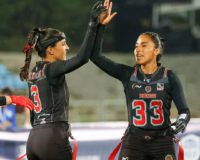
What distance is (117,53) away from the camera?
17109mm

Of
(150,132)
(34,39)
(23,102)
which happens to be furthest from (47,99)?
(150,132)

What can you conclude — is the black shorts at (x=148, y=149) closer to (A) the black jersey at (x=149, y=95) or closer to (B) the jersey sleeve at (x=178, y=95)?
(A) the black jersey at (x=149, y=95)

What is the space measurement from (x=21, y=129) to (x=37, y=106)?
2249 mm

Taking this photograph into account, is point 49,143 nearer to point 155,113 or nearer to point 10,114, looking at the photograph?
point 155,113

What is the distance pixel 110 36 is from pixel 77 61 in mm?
14391

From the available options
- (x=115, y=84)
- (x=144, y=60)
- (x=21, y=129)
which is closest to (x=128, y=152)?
(x=144, y=60)

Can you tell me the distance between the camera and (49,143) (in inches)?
124

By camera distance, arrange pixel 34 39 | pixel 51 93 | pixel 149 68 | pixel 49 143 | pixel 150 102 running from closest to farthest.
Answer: pixel 49 143
pixel 51 93
pixel 150 102
pixel 34 39
pixel 149 68

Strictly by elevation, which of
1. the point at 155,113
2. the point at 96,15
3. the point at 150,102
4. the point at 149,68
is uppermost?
the point at 96,15

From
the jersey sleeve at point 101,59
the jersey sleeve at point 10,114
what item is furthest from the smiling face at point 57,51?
the jersey sleeve at point 10,114

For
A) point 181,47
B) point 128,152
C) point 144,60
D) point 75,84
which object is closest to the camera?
point 128,152

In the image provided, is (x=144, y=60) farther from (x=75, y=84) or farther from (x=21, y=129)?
(x=75, y=84)

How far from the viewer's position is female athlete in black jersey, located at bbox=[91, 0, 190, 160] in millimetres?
3271

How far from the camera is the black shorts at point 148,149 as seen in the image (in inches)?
128
